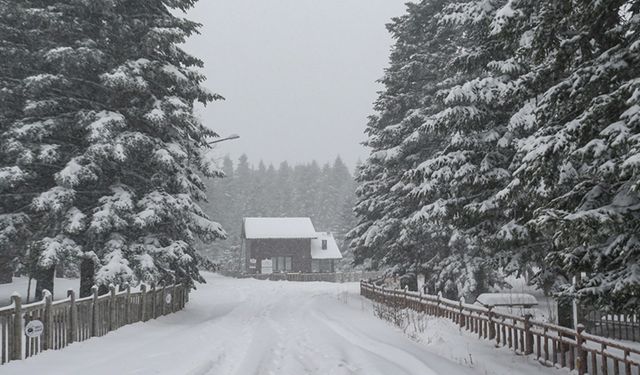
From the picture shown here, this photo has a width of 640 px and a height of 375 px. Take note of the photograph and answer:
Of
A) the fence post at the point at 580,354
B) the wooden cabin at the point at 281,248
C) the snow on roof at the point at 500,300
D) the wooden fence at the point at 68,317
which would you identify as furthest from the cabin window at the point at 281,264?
the fence post at the point at 580,354

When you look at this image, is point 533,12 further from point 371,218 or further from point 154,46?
point 371,218

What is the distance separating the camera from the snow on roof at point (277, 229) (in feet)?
183

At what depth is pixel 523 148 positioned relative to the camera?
29.0 ft

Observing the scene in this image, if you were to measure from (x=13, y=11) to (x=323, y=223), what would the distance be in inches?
2890

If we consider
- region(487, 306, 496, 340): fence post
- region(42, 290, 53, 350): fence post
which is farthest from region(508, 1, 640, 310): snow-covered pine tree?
region(42, 290, 53, 350): fence post

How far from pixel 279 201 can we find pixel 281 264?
33026mm

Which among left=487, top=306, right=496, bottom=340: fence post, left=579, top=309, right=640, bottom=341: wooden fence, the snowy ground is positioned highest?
left=487, top=306, right=496, bottom=340: fence post

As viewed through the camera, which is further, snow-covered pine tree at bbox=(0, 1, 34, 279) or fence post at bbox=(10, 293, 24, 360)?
snow-covered pine tree at bbox=(0, 1, 34, 279)

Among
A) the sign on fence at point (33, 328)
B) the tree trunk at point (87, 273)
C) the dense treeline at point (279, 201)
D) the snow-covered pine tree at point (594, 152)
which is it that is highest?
the dense treeline at point (279, 201)

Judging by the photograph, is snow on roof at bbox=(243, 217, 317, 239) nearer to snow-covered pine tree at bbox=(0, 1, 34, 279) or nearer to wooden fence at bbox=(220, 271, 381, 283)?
wooden fence at bbox=(220, 271, 381, 283)

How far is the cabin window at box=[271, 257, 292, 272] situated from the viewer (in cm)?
5686

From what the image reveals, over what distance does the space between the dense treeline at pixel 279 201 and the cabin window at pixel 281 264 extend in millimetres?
12912

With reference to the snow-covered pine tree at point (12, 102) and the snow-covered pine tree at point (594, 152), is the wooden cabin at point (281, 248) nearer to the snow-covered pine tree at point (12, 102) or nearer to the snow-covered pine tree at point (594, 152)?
the snow-covered pine tree at point (12, 102)

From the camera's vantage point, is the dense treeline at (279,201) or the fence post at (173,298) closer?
the fence post at (173,298)
